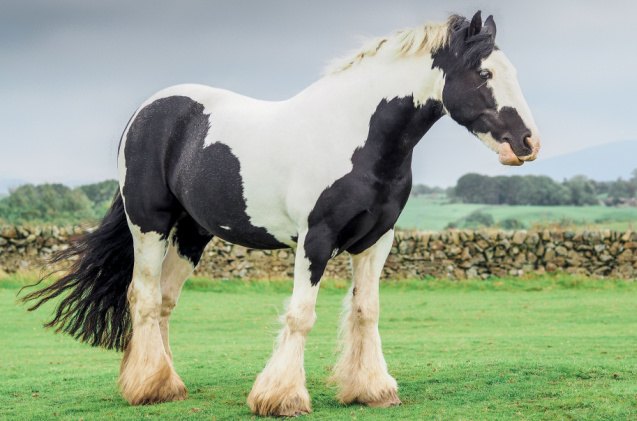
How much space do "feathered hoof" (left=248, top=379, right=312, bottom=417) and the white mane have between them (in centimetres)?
221

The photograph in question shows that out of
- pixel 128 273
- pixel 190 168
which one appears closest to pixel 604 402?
pixel 190 168

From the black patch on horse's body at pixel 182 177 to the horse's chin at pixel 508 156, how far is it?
5.48 ft

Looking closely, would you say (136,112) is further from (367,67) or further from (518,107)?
(518,107)

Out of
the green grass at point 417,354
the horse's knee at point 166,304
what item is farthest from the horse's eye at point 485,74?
the horse's knee at point 166,304

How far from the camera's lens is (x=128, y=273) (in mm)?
7203

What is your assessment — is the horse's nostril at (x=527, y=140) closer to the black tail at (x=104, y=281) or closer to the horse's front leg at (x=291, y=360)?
the horse's front leg at (x=291, y=360)

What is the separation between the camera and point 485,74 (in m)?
5.42

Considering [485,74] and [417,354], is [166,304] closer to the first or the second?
[485,74]

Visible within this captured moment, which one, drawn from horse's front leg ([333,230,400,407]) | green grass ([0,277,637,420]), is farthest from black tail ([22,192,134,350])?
horse's front leg ([333,230,400,407])

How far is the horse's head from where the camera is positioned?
5.34 m

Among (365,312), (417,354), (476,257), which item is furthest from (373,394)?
(476,257)

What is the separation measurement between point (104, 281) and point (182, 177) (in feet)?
4.45

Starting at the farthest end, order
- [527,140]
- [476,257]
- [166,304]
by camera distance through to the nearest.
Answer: [476,257] → [166,304] → [527,140]

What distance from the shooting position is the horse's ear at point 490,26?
554cm
